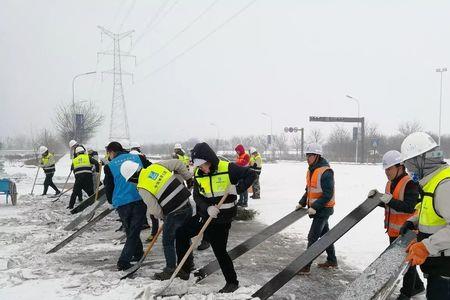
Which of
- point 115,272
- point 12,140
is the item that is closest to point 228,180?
point 115,272

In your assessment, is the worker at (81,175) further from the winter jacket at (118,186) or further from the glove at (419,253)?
the glove at (419,253)

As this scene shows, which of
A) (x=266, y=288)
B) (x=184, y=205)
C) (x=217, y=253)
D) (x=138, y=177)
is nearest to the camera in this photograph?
(x=266, y=288)

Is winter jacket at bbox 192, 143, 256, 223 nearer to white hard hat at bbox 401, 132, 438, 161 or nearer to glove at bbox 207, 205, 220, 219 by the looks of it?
glove at bbox 207, 205, 220, 219

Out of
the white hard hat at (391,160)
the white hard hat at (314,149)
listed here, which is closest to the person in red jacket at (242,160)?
the white hard hat at (314,149)

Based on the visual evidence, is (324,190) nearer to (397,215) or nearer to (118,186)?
(397,215)

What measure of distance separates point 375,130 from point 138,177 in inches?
2511

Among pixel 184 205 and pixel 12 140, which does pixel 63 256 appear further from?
pixel 12 140

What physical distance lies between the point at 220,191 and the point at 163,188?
81 cm

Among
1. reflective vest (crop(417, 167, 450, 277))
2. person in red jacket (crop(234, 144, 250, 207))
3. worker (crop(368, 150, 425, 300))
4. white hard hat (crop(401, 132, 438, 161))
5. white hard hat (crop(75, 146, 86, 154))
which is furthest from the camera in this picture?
white hard hat (crop(75, 146, 86, 154))

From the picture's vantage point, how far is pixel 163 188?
494cm

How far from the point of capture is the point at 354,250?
644 centimetres

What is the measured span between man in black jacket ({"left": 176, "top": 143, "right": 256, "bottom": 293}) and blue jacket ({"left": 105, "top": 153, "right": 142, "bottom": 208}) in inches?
53.3

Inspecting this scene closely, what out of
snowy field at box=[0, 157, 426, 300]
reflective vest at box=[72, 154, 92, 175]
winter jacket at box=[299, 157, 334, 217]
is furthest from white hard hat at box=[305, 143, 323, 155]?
reflective vest at box=[72, 154, 92, 175]

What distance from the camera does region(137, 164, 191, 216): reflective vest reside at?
4891 mm
